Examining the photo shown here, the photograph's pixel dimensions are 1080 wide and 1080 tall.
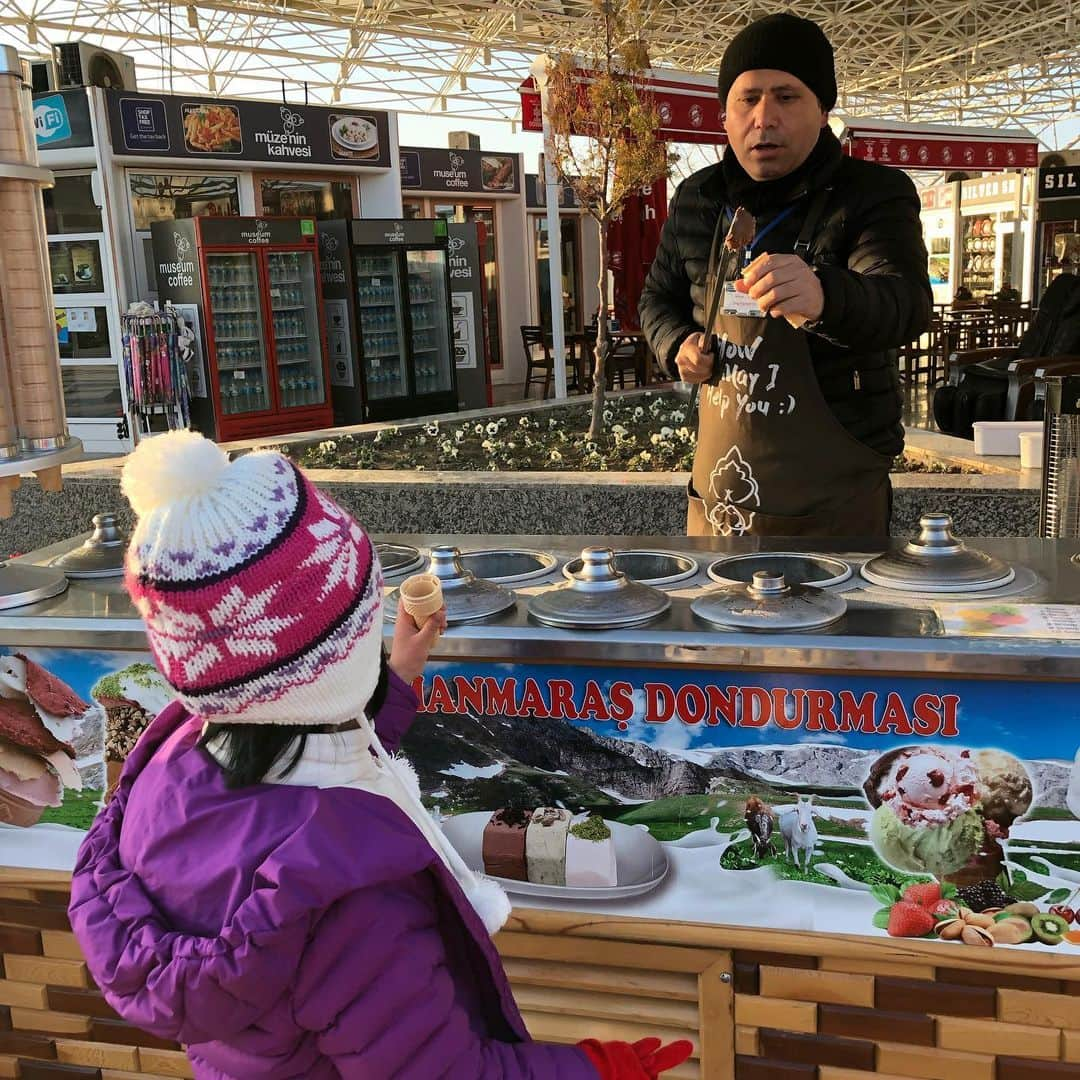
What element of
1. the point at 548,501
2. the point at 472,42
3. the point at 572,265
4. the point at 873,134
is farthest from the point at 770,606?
the point at 472,42

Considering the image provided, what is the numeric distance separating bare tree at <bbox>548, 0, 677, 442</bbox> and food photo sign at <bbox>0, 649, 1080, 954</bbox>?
5.03 m

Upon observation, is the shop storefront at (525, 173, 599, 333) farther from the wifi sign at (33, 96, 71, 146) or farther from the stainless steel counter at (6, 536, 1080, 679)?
the stainless steel counter at (6, 536, 1080, 679)

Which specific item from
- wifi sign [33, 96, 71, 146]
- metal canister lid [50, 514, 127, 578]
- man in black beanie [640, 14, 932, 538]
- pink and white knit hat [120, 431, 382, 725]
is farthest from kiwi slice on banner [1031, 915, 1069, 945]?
wifi sign [33, 96, 71, 146]

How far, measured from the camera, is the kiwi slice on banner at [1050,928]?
65.9 inches

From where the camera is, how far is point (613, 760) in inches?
72.1

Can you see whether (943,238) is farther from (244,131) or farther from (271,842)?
(271,842)

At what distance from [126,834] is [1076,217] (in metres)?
15.7

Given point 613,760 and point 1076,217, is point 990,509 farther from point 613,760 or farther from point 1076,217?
point 1076,217

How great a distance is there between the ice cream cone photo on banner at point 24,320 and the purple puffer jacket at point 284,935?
1110 mm

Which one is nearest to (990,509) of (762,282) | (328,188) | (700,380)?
(700,380)

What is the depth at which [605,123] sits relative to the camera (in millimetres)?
6875

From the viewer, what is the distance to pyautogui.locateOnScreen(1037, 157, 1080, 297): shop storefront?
13.9 metres

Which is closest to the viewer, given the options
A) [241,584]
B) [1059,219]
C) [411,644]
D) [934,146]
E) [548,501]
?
[241,584]

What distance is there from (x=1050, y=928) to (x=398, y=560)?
1.30m
